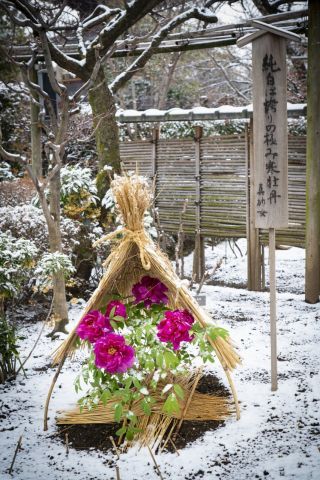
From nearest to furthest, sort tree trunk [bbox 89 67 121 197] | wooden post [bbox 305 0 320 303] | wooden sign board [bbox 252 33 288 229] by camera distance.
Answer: wooden sign board [bbox 252 33 288 229]
wooden post [bbox 305 0 320 303]
tree trunk [bbox 89 67 121 197]

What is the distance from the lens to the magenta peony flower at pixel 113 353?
2820mm

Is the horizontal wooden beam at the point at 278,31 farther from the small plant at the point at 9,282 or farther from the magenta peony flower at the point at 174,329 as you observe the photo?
the small plant at the point at 9,282

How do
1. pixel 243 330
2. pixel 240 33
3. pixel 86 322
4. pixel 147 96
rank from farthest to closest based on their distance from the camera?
pixel 147 96, pixel 240 33, pixel 243 330, pixel 86 322

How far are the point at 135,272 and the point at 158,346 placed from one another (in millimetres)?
648

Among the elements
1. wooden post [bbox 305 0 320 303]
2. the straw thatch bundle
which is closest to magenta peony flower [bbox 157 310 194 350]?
the straw thatch bundle

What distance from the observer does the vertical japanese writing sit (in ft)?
11.6

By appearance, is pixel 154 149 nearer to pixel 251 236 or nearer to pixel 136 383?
pixel 251 236

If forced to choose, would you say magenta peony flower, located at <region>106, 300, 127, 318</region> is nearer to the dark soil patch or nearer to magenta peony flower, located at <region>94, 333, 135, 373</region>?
magenta peony flower, located at <region>94, 333, 135, 373</region>

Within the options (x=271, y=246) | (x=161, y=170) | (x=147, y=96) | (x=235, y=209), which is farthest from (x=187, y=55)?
(x=271, y=246)

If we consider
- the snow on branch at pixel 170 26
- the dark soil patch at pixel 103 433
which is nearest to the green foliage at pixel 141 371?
the dark soil patch at pixel 103 433

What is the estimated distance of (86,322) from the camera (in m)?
2.98

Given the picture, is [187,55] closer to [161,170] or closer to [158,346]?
[161,170]

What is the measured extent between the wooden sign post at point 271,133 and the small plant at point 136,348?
2.72 feet

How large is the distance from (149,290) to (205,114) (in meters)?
4.36
